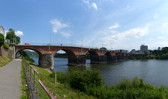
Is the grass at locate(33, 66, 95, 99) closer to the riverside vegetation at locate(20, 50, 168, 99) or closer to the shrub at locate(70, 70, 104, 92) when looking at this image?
the riverside vegetation at locate(20, 50, 168, 99)

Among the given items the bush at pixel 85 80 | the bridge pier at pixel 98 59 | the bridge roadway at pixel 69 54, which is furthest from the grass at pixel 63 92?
the bridge pier at pixel 98 59

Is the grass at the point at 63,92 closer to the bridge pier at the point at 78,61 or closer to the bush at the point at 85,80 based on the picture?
the bush at the point at 85,80

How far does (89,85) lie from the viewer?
38.7 feet

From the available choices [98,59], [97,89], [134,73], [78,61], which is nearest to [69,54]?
[78,61]

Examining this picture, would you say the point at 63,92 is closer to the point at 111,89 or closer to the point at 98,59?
the point at 111,89

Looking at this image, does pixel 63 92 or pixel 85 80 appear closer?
pixel 63 92

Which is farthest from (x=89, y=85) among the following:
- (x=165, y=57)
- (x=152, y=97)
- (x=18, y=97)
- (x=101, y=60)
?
(x=165, y=57)

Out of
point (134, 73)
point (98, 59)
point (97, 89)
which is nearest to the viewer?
point (97, 89)

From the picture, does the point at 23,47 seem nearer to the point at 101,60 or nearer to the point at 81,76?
the point at 81,76

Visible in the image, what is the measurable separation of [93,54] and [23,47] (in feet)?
156

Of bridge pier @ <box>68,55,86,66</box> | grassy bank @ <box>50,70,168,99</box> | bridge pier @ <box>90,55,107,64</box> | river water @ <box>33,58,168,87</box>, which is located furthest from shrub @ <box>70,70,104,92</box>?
bridge pier @ <box>90,55,107,64</box>

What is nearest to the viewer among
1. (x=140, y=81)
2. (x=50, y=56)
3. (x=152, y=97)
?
(x=152, y=97)

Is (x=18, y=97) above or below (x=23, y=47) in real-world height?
below

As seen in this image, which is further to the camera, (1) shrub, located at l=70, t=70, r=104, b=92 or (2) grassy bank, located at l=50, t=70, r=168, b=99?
(1) shrub, located at l=70, t=70, r=104, b=92
